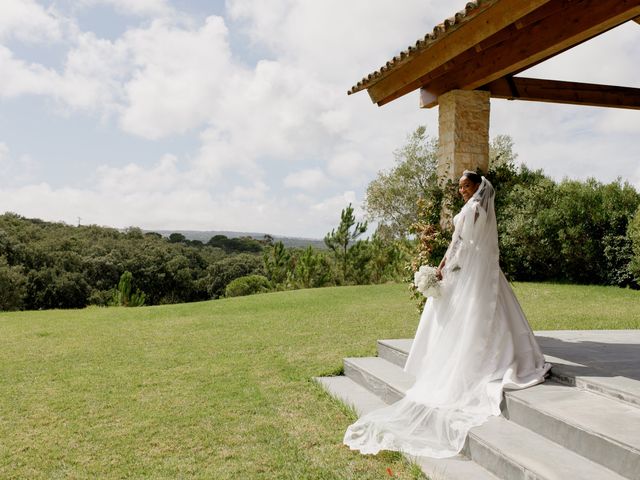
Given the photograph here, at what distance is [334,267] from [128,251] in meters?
18.2

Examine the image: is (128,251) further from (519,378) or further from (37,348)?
(519,378)

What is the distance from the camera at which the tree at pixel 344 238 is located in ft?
69.4

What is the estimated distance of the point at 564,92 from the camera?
7.23 metres

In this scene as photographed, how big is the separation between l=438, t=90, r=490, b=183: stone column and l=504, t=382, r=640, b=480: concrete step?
10.4 ft

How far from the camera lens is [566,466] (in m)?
3.19

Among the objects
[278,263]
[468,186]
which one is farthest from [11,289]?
[468,186]

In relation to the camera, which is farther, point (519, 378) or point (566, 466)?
point (519, 378)

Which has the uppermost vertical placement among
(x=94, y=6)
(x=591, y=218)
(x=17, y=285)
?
(x=94, y=6)

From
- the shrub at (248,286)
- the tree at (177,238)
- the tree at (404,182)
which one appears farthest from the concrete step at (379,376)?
the tree at (177,238)

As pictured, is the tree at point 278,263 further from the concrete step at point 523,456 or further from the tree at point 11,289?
the concrete step at point 523,456

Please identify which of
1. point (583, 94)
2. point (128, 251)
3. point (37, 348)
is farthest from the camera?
point (128, 251)


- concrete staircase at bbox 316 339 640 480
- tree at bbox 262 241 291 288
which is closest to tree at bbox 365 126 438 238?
tree at bbox 262 241 291 288

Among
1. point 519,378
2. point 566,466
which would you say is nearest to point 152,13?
point 519,378

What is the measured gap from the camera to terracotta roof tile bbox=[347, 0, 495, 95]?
5211 mm
